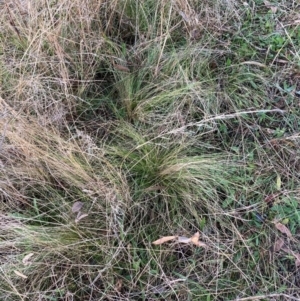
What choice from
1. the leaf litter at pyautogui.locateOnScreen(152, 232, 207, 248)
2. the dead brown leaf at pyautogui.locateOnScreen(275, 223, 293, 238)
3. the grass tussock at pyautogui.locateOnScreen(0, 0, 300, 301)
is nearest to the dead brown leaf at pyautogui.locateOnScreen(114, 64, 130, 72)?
the grass tussock at pyautogui.locateOnScreen(0, 0, 300, 301)

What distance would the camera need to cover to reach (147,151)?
167 centimetres

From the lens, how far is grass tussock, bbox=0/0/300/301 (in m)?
1.47

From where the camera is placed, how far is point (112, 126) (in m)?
1.77

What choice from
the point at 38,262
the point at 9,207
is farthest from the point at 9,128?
the point at 38,262

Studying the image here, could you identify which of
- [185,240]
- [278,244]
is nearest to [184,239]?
[185,240]

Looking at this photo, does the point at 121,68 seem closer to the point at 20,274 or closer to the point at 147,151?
Result: the point at 147,151

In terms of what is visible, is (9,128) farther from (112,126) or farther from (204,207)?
(204,207)

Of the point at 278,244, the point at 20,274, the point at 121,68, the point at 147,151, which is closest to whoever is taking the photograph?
the point at 20,274

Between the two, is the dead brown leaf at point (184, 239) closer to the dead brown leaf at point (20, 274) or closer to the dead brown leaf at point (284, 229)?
the dead brown leaf at point (284, 229)

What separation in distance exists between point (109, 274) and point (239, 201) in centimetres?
52

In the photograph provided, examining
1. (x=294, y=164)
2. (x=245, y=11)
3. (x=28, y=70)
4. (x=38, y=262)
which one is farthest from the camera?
(x=245, y=11)

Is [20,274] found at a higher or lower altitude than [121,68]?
lower

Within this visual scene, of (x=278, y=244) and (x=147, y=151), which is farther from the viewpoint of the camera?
(x=147, y=151)

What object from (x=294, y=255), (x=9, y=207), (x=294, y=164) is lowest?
(x=294, y=255)
